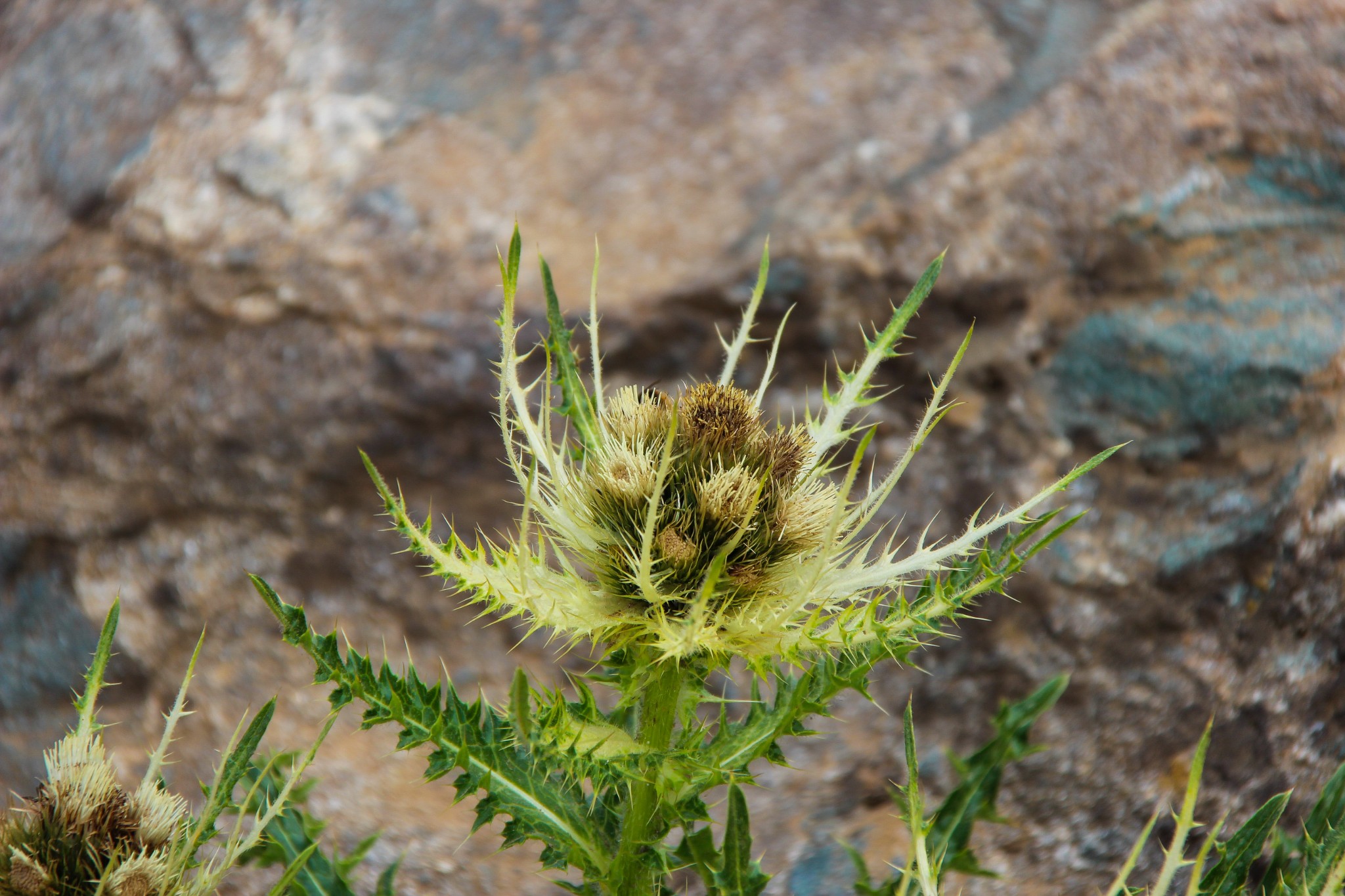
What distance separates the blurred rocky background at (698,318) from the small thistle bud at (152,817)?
73 centimetres

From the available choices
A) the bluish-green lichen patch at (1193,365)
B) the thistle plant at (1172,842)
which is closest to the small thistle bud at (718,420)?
the thistle plant at (1172,842)

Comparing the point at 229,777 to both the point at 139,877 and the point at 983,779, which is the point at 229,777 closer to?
the point at 139,877

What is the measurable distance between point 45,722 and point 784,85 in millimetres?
2135

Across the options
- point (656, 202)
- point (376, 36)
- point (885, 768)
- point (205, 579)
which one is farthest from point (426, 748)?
point (376, 36)

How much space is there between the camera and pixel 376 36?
2531mm

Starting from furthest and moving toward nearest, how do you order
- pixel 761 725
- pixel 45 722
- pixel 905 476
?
1. pixel 905 476
2. pixel 45 722
3. pixel 761 725

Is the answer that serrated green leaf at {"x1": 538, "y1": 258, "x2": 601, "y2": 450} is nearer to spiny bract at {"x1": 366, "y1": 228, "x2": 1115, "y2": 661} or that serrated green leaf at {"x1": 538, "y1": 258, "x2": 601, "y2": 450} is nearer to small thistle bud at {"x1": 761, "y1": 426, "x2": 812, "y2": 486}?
spiny bract at {"x1": 366, "y1": 228, "x2": 1115, "y2": 661}

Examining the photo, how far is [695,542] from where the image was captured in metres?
1.33

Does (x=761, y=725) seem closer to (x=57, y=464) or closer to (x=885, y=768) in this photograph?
(x=885, y=768)

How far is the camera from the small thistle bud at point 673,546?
4.21 feet

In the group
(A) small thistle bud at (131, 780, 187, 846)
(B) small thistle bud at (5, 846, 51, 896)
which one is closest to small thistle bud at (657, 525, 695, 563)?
(A) small thistle bud at (131, 780, 187, 846)

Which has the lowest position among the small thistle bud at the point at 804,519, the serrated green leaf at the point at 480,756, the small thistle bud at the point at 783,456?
the serrated green leaf at the point at 480,756

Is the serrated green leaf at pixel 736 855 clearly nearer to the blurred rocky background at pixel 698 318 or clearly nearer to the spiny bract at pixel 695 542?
the spiny bract at pixel 695 542

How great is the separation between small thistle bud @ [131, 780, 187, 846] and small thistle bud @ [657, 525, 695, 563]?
2.23 ft
